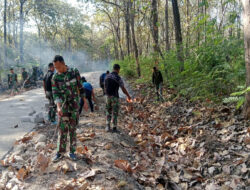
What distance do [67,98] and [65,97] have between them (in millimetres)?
41

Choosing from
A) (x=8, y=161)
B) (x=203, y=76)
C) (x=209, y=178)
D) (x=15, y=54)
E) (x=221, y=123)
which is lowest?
(x=209, y=178)

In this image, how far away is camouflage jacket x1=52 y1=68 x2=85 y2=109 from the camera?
13.1 ft

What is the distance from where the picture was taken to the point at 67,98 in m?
4.07

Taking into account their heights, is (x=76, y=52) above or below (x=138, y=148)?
above

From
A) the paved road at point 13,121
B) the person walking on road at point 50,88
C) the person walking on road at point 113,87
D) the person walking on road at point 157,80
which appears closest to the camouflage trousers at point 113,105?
the person walking on road at point 113,87

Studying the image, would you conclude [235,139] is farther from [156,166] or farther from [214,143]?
[156,166]

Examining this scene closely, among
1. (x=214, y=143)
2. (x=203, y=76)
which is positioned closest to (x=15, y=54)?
(x=203, y=76)

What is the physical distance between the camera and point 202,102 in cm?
744

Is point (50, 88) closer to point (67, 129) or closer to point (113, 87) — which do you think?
point (113, 87)

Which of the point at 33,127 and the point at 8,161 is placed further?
the point at 33,127

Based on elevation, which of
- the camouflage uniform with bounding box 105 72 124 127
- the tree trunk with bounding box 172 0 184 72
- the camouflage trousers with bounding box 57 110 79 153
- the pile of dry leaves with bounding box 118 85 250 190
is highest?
the tree trunk with bounding box 172 0 184 72

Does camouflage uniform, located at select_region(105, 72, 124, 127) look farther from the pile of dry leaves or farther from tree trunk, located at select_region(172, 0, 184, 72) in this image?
tree trunk, located at select_region(172, 0, 184, 72)

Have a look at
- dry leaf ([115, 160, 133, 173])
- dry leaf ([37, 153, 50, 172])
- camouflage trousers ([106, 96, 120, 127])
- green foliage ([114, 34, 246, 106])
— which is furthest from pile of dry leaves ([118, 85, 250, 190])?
dry leaf ([37, 153, 50, 172])

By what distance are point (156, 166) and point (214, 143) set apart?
145 centimetres
